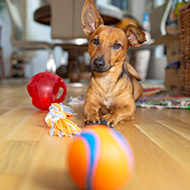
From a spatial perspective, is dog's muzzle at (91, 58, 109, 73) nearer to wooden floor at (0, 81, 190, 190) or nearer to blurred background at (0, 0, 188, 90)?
wooden floor at (0, 81, 190, 190)

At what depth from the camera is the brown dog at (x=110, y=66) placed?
1335mm

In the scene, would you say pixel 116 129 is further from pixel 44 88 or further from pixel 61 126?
pixel 44 88

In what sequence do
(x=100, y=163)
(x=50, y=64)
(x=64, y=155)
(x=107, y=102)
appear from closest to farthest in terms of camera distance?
(x=100, y=163) < (x=64, y=155) < (x=107, y=102) < (x=50, y=64)

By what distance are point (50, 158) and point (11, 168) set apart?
0.42 feet

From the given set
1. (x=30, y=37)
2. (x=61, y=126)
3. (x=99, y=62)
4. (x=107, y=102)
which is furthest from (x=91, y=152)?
(x=30, y=37)

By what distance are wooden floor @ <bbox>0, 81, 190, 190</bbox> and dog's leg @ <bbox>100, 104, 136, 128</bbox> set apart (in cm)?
4

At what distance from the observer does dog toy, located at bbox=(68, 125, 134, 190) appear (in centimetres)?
50

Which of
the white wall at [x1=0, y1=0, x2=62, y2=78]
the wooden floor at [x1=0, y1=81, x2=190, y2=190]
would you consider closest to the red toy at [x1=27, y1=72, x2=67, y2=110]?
the wooden floor at [x1=0, y1=81, x2=190, y2=190]

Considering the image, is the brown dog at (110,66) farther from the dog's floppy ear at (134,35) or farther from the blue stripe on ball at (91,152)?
the blue stripe on ball at (91,152)

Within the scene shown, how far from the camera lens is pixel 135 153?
817 millimetres

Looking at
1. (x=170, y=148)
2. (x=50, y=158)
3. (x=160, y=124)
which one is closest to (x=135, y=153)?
(x=170, y=148)

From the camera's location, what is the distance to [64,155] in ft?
2.57

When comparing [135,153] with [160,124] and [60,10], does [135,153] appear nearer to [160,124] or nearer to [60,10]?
[160,124]

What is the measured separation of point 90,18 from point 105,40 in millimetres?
222
